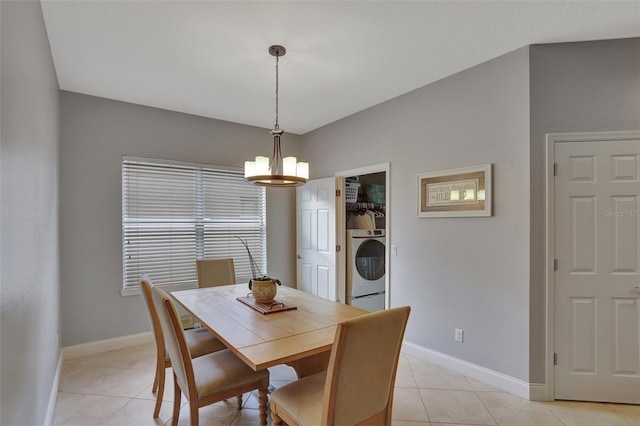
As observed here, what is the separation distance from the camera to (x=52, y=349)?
235 cm

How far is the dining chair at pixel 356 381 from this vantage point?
1262mm

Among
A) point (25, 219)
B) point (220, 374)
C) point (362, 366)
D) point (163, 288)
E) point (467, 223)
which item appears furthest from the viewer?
point (163, 288)

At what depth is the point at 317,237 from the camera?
4.18m

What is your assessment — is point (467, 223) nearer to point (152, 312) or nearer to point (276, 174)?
point (276, 174)

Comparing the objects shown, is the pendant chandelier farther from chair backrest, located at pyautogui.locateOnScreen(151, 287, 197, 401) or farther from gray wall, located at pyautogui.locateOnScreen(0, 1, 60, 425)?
gray wall, located at pyautogui.locateOnScreen(0, 1, 60, 425)

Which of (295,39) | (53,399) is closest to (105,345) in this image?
(53,399)

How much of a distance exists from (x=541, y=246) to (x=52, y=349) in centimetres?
374

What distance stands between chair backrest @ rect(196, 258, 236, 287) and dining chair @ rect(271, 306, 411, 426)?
1775 millimetres

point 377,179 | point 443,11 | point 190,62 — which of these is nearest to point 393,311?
point 443,11

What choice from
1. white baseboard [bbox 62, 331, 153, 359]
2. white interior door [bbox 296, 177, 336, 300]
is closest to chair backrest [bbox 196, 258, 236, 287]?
white baseboard [bbox 62, 331, 153, 359]

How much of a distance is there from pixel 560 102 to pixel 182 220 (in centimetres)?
380

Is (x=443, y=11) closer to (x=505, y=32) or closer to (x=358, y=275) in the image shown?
(x=505, y=32)

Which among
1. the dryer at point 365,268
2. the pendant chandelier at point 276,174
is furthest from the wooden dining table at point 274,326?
the dryer at point 365,268

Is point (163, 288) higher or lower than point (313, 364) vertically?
higher
